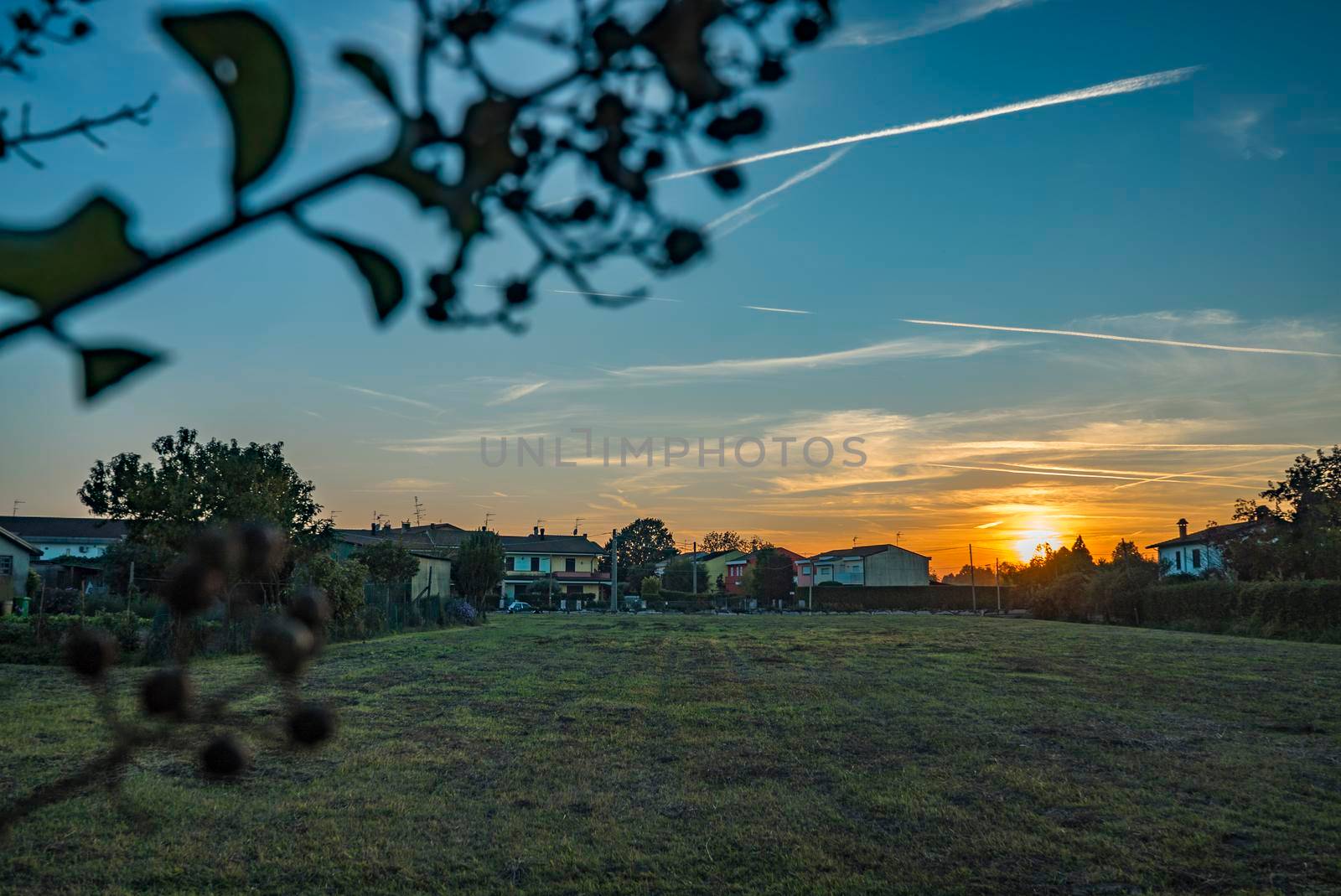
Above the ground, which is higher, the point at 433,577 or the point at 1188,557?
the point at 1188,557

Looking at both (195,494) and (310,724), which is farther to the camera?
(195,494)

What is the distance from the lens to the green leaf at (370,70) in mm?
422

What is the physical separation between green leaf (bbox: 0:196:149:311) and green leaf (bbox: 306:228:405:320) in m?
0.10

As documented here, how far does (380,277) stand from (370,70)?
3.8 inches

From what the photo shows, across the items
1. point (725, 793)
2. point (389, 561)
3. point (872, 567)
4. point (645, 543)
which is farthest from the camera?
point (645, 543)

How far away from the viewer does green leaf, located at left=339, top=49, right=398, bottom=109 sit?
422 mm

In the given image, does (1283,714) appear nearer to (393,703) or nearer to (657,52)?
(393,703)

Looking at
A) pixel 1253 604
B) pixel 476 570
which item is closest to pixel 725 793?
pixel 1253 604

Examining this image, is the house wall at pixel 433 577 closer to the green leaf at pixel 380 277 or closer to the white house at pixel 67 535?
the white house at pixel 67 535

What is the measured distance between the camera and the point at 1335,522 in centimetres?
3656

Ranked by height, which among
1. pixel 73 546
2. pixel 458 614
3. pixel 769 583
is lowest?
pixel 458 614

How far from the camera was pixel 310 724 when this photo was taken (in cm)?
43

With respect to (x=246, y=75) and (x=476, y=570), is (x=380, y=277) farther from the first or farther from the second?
(x=476, y=570)

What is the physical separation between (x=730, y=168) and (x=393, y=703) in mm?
13213
